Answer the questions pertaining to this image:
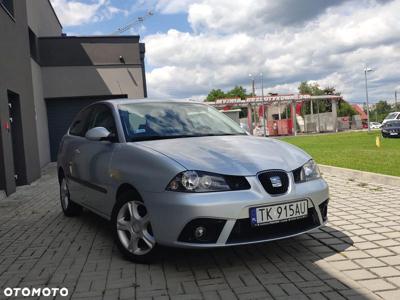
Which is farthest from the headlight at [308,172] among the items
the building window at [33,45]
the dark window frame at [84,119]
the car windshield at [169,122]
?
the building window at [33,45]

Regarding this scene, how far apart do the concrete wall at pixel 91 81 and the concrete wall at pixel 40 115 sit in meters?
0.53

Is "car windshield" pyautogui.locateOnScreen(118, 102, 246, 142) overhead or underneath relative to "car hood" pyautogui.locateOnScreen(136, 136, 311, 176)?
overhead

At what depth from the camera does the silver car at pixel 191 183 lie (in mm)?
3809

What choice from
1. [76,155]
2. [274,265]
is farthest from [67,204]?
[274,265]

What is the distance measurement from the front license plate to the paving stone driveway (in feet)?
1.48

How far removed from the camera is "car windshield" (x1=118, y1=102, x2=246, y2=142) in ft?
15.9

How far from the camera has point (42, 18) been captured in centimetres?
1972

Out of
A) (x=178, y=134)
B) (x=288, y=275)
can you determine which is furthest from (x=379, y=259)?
(x=178, y=134)

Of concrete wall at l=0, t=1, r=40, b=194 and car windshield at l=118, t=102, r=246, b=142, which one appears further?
concrete wall at l=0, t=1, r=40, b=194

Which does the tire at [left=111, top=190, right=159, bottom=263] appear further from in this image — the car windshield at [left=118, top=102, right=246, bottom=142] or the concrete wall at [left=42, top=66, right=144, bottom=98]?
the concrete wall at [left=42, top=66, right=144, bottom=98]

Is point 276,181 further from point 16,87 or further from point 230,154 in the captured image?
point 16,87

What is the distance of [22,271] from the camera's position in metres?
4.34
